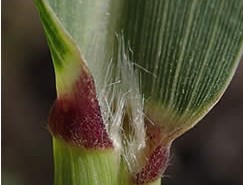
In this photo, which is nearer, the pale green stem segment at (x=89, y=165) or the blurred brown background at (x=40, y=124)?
the pale green stem segment at (x=89, y=165)

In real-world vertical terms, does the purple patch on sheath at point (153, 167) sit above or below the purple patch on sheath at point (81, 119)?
below

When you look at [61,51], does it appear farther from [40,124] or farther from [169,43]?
[40,124]

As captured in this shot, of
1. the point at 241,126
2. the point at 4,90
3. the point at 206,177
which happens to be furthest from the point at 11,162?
the point at 241,126

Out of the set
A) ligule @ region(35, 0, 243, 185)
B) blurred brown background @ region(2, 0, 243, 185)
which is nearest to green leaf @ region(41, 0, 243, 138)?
ligule @ region(35, 0, 243, 185)

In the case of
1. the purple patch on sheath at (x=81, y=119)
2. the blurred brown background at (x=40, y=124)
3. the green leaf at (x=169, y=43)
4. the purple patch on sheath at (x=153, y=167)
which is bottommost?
the blurred brown background at (x=40, y=124)

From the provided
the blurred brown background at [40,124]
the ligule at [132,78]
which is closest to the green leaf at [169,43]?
the ligule at [132,78]

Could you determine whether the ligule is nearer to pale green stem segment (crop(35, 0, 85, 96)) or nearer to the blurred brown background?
pale green stem segment (crop(35, 0, 85, 96))

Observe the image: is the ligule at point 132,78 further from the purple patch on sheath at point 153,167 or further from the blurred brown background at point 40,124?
the blurred brown background at point 40,124
